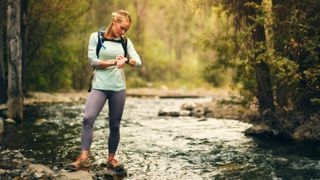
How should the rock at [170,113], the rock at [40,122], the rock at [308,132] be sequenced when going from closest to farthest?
1. the rock at [308,132]
2. the rock at [40,122]
3. the rock at [170,113]

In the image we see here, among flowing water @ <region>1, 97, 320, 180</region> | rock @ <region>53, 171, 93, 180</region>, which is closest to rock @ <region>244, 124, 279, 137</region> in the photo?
flowing water @ <region>1, 97, 320, 180</region>

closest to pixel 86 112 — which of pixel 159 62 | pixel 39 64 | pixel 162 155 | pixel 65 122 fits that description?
pixel 162 155

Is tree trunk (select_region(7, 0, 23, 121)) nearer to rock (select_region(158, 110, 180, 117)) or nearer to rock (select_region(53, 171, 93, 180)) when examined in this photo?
rock (select_region(158, 110, 180, 117))

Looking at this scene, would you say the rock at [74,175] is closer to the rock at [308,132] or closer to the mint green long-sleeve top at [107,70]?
the mint green long-sleeve top at [107,70]

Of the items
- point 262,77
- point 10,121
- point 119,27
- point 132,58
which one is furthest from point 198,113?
point 119,27

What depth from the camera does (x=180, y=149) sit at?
10.8 m

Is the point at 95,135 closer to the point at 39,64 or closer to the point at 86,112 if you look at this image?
the point at 86,112

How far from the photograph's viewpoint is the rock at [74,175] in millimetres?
7172

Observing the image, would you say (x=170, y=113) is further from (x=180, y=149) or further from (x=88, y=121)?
(x=88, y=121)

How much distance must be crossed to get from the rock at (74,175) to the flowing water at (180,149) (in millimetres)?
926

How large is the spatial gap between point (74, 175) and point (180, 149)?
3.93 meters

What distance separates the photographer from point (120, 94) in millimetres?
7836

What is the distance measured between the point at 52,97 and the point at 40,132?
12.3 meters

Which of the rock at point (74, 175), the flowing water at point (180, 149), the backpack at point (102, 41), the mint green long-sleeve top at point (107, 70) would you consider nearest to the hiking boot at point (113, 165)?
the flowing water at point (180, 149)
